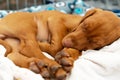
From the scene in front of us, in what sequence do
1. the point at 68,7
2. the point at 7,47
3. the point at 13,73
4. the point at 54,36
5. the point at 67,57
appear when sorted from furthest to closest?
1. the point at 68,7
2. the point at 54,36
3. the point at 7,47
4. the point at 67,57
5. the point at 13,73

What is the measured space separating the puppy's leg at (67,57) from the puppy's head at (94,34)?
0.20 feet

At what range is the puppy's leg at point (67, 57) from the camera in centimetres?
164

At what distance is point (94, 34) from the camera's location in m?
1.90

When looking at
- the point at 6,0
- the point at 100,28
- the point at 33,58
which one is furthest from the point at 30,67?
the point at 6,0

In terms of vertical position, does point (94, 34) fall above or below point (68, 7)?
above

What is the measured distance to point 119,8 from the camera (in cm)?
312

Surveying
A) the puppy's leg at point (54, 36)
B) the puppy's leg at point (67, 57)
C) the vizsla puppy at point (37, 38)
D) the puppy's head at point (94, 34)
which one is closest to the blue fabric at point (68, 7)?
the vizsla puppy at point (37, 38)

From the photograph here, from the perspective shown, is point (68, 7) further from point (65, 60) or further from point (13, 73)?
point (13, 73)

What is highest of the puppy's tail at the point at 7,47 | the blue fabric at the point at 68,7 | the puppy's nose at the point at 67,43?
the puppy's nose at the point at 67,43

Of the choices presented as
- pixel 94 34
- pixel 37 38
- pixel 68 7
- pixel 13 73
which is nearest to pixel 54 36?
Answer: pixel 37 38

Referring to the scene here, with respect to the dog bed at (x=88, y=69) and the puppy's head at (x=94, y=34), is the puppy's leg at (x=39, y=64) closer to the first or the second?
the dog bed at (x=88, y=69)

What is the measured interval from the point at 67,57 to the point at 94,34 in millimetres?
283

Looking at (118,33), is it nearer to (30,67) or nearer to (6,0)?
(30,67)

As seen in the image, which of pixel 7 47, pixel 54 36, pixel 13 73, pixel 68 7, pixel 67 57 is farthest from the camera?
pixel 68 7
